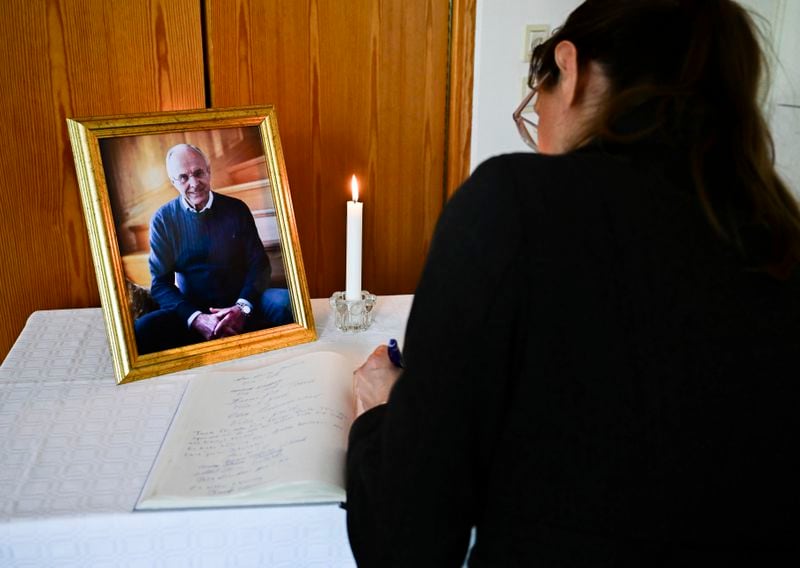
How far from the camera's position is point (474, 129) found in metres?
1.75

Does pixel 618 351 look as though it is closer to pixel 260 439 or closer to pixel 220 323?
pixel 260 439

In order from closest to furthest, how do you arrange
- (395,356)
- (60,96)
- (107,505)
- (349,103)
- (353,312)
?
(107,505) < (395,356) < (353,312) < (60,96) < (349,103)

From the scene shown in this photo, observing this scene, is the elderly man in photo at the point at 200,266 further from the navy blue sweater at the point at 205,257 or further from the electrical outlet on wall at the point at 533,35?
the electrical outlet on wall at the point at 533,35

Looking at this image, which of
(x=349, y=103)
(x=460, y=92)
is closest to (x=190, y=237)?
Answer: (x=349, y=103)

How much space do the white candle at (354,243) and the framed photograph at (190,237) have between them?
3.1 inches

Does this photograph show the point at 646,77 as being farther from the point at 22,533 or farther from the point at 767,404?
the point at 22,533

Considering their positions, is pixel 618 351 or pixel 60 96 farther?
pixel 60 96

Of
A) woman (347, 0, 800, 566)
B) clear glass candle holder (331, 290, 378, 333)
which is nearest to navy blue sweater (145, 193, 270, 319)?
clear glass candle holder (331, 290, 378, 333)

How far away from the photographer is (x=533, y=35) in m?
1.70

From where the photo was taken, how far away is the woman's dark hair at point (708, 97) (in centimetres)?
60

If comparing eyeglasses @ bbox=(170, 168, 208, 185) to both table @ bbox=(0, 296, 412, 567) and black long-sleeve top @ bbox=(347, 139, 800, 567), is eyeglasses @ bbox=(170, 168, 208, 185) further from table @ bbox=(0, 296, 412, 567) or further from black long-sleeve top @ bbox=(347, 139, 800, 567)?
black long-sleeve top @ bbox=(347, 139, 800, 567)

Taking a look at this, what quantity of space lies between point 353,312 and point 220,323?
22cm

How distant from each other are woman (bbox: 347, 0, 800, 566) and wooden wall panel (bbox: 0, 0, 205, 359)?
1087mm

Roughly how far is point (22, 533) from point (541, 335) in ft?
1.89
